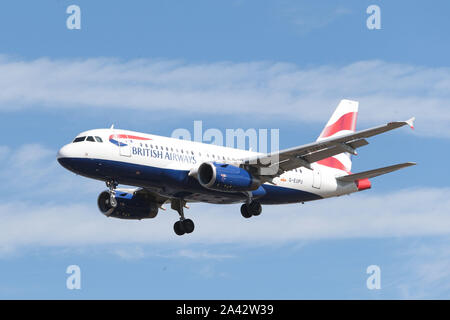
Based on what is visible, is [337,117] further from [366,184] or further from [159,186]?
[159,186]

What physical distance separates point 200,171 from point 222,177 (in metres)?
1.39

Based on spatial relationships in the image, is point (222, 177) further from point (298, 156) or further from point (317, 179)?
point (317, 179)

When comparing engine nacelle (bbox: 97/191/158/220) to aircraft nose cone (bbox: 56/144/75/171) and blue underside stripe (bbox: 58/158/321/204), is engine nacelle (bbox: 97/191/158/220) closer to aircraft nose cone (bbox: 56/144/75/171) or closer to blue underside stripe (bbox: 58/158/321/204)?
blue underside stripe (bbox: 58/158/321/204)

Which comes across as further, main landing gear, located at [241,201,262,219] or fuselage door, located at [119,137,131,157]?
main landing gear, located at [241,201,262,219]

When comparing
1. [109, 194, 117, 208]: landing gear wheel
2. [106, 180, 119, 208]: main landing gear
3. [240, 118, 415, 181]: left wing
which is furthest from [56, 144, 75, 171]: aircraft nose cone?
[240, 118, 415, 181]: left wing

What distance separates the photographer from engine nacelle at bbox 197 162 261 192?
6041 centimetres

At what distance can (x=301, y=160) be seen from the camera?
62.6 metres

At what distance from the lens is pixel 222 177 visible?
60.5m

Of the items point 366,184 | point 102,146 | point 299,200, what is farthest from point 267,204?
point 102,146

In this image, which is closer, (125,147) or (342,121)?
(125,147)

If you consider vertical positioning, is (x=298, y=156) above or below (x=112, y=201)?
above

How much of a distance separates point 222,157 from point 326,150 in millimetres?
6862

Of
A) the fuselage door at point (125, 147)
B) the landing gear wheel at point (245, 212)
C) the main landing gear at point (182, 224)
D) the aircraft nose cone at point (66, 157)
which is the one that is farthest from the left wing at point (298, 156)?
the aircraft nose cone at point (66, 157)

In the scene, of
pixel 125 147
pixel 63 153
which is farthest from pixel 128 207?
pixel 63 153
